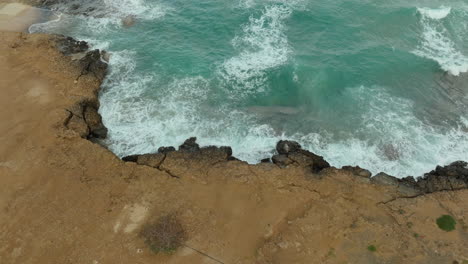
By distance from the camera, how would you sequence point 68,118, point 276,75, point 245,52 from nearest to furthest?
point 68,118 < point 276,75 < point 245,52

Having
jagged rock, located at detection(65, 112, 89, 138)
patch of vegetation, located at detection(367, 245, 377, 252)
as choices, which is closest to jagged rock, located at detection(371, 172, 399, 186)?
patch of vegetation, located at detection(367, 245, 377, 252)

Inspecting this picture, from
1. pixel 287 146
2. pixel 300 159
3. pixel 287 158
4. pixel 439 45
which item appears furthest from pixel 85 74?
pixel 439 45

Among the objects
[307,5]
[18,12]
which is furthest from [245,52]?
[18,12]

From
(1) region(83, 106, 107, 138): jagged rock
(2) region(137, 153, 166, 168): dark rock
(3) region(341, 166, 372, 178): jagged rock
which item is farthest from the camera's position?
(1) region(83, 106, 107, 138): jagged rock

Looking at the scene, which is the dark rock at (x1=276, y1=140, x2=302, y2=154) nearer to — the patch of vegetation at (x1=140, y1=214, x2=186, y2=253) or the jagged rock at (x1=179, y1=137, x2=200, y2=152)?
the jagged rock at (x1=179, y1=137, x2=200, y2=152)

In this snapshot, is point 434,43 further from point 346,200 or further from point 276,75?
point 346,200

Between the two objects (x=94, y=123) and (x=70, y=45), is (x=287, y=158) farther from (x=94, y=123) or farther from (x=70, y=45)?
(x=70, y=45)
